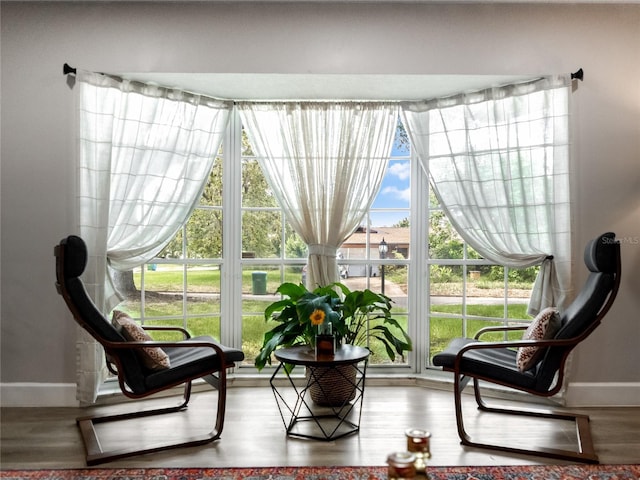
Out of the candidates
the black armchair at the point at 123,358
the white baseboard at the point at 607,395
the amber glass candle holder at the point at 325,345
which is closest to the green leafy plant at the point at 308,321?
the amber glass candle holder at the point at 325,345

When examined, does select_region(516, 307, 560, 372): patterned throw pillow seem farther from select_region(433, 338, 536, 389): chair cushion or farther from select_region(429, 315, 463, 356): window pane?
select_region(429, 315, 463, 356): window pane

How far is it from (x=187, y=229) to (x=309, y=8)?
1.86 m

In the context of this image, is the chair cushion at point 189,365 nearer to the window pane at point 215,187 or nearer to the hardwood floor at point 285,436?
the hardwood floor at point 285,436

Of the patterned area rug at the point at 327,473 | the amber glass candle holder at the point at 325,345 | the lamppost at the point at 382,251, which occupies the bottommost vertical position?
the patterned area rug at the point at 327,473

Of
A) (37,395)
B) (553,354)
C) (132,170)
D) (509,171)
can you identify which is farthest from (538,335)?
(37,395)

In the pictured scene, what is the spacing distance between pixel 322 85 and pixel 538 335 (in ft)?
7.19

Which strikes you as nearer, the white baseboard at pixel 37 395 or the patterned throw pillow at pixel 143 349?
the patterned throw pillow at pixel 143 349

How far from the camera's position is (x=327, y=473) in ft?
8.68

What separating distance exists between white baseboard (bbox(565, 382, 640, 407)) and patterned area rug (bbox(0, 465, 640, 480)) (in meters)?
1.00

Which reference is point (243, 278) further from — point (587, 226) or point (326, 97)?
point (587, 226)

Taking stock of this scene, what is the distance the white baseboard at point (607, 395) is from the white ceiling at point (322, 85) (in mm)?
2183

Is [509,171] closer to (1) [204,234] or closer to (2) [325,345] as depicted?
(2) [325,345]

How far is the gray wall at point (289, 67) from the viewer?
366 centimetres

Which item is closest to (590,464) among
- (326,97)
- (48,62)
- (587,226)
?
(587,226)
